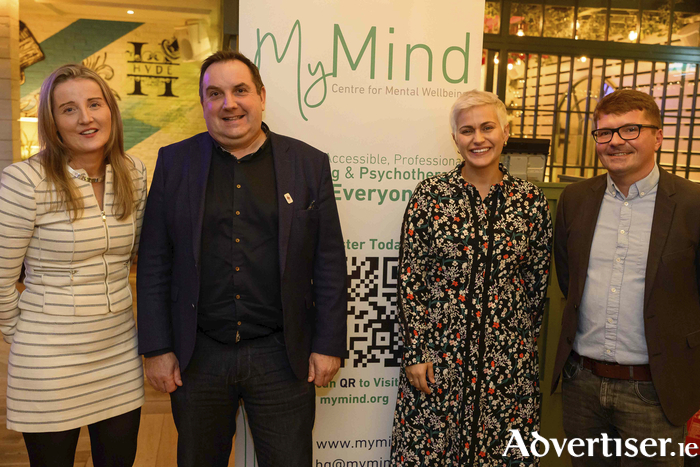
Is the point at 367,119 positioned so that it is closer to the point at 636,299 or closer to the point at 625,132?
the point at 625,132

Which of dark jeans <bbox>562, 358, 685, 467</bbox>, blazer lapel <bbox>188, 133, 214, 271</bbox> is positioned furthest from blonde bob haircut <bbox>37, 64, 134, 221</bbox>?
dark jeans <bbox>562, 358, 685, 467</bbox>

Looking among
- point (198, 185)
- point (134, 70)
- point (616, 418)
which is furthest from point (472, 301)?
point (134, 70)

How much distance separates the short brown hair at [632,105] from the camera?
5.35ft

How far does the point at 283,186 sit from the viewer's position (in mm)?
1689

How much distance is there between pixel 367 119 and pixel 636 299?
1.14 meters

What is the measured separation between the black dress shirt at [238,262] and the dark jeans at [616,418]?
3.40 ft

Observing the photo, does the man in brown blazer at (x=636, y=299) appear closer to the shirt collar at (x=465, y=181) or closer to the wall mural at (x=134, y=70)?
the shirt collar at (x=465, y=181)

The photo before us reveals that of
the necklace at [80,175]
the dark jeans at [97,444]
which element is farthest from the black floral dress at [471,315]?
the necklace at [80,175]

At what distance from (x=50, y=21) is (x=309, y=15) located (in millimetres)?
8403

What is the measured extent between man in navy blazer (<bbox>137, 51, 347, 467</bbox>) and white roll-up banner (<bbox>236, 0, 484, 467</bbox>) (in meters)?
0.34

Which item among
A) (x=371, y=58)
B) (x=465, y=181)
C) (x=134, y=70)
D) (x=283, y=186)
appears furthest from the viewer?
(x=134, y=70)

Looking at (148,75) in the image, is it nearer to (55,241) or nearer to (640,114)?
(55,241)

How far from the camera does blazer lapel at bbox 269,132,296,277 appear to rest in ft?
5.41

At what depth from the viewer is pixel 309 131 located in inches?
81.4
